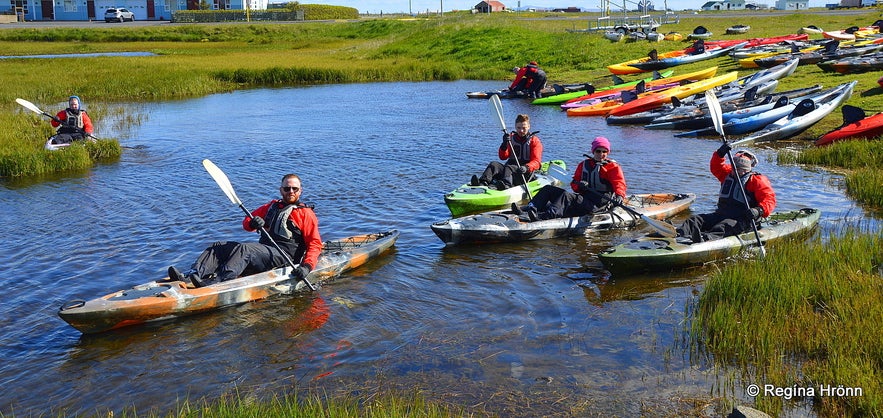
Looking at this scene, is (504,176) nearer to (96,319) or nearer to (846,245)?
(846,245)

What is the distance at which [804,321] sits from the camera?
6.69 meters

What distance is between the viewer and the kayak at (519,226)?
10.4 metres

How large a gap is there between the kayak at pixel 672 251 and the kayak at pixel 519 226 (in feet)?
4.72

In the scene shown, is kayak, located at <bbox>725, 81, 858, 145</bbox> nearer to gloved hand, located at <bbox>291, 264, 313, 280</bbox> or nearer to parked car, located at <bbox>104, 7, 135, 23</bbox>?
gloved hand, located at <bbox>291, 264, 313, 280</bbox>

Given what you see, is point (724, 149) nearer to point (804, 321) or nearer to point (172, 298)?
point (804, 321)

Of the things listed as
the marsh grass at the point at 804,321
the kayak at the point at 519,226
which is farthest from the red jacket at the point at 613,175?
the marsh grass at the point at 804,321

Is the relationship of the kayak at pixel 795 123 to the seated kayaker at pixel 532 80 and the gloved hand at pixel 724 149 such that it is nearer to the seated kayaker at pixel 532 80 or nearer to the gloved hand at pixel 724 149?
the gloved hand at pixel 724 149

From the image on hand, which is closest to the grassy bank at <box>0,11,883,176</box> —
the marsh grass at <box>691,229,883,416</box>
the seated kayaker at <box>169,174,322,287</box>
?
the seated kayaker at <box>169,174,322,287</box>

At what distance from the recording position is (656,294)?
859cm

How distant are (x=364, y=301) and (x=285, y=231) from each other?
46.7 inches

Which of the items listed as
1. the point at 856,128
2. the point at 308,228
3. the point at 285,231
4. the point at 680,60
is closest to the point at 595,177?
the point at 308,228

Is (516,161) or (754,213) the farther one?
(516,161)

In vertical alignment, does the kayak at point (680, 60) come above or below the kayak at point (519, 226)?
above

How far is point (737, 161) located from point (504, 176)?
3.90 meters
